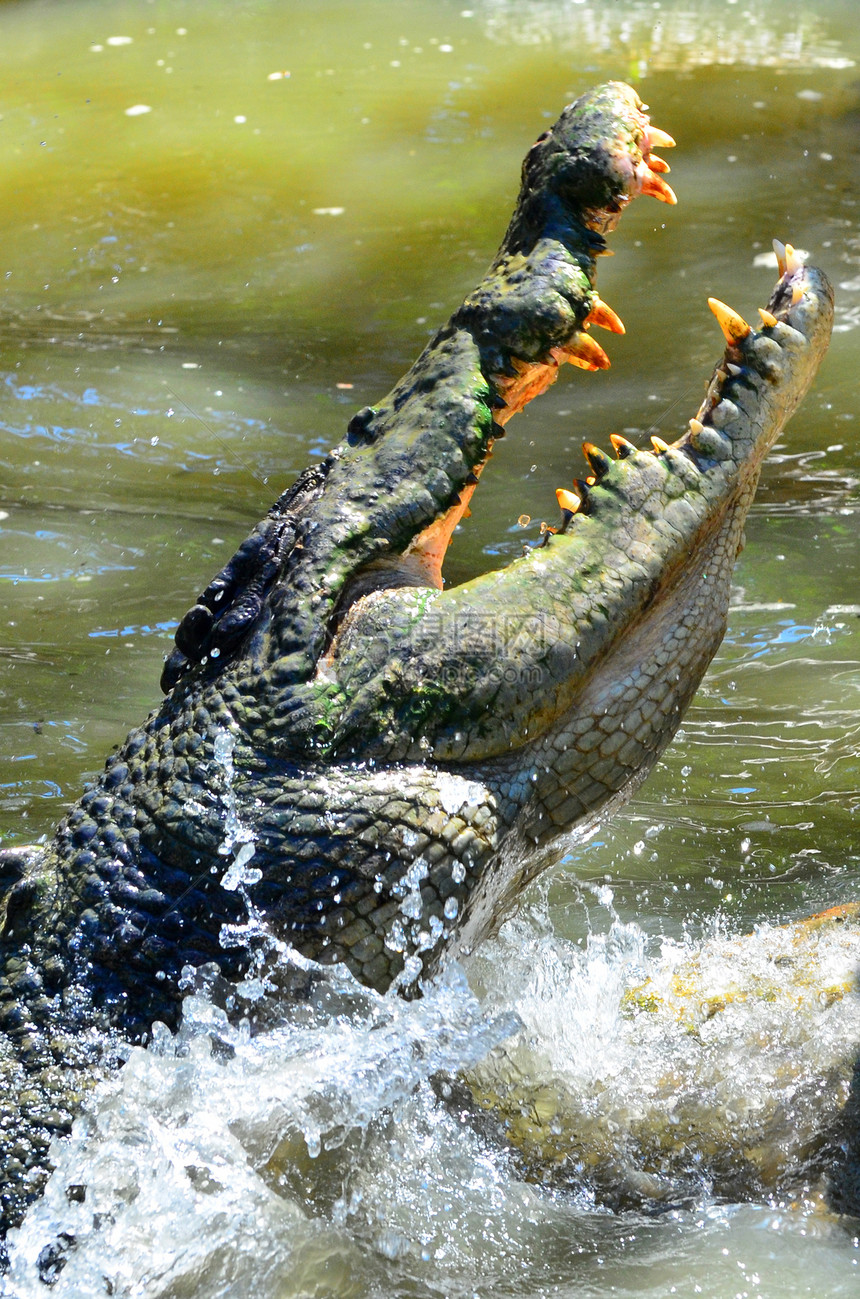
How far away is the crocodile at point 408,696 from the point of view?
104 inches

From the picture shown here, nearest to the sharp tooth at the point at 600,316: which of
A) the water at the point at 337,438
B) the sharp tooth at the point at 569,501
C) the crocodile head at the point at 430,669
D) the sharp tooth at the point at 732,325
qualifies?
the crocodile head at the point at 430,669

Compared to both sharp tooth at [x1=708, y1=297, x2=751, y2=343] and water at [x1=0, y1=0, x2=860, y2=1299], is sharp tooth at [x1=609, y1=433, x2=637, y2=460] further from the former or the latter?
water at [x1=0, y1=0, x2=860, y2=1299]

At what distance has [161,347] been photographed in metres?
7.84

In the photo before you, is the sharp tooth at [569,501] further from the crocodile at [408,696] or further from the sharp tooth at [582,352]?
the sharp tooth at [582,352]

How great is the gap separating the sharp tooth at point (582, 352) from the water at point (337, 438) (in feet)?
4.31

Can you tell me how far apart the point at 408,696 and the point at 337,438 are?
4206 millimetres

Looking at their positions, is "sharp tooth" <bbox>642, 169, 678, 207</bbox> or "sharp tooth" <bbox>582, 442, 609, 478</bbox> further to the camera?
"sharp tooth" <bbox>642, 169, 678, 207</bbox>

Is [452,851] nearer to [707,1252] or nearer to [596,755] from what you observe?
[596,755]

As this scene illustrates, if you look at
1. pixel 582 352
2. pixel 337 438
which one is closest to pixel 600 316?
pixel 582 352

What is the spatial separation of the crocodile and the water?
0.12 metres

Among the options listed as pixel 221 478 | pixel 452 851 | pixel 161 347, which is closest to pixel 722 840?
pixel 452 851

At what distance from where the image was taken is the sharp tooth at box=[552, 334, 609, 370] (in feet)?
9.83

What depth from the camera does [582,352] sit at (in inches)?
119

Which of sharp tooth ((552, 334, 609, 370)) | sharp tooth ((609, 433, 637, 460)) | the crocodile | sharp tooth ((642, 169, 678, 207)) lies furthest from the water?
sharp tooth ((642, 169, 678, 207))
